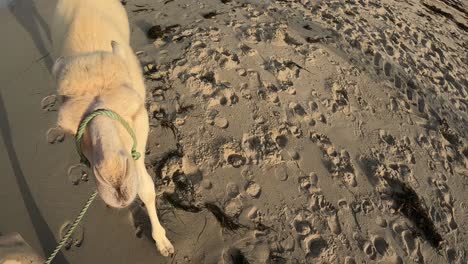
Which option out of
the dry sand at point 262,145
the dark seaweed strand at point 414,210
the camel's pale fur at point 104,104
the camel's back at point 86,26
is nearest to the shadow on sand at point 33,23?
the dry sand at point 262,145

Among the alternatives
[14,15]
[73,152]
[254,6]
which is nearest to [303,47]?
[254,6]

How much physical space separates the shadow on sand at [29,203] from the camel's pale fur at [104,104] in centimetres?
111

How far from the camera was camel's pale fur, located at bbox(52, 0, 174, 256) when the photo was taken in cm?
201

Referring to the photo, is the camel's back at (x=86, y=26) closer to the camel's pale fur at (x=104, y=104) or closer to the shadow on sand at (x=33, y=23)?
the camel's pale fur at (x=104, y=104)

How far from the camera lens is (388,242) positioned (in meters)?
4.15

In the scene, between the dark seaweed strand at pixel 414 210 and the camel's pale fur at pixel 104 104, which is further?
the dark seaweed strand at pixel 414 210

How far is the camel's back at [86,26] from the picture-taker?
3.59m

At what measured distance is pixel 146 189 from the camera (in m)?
3.32

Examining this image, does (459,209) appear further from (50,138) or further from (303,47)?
(50,138)

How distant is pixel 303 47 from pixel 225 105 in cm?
207

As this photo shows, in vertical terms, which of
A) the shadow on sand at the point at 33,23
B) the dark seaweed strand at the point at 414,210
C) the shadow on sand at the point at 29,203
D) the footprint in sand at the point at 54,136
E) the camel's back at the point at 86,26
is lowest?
the dark seaweed strand at the point at 414,210

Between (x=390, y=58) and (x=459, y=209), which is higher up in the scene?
(x=390, y=58)

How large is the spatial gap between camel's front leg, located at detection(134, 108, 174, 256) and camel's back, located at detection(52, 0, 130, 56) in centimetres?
115

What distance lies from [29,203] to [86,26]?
206 centimetres
